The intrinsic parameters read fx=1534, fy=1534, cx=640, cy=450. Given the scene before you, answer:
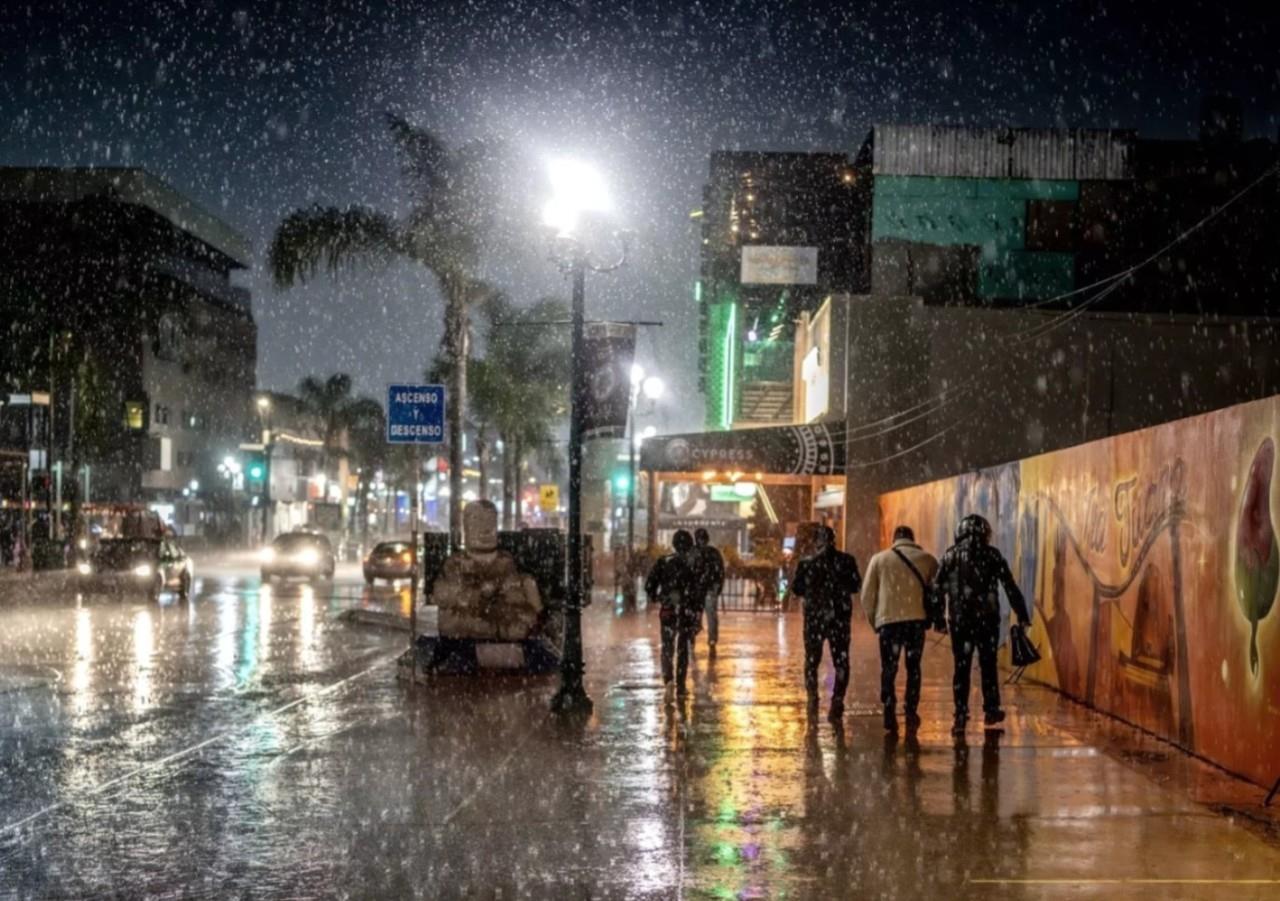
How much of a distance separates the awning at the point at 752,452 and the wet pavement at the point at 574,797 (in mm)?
17013

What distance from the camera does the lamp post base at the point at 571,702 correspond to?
14047mm

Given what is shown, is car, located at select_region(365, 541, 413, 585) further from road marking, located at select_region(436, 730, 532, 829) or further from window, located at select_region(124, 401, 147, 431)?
window, located at select_region(124, 401, 147, 431)

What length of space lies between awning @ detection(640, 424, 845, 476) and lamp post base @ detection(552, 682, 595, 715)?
20673mm

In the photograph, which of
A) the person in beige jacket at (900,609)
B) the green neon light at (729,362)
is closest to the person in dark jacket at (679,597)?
the person in beige jacket at (900,609)

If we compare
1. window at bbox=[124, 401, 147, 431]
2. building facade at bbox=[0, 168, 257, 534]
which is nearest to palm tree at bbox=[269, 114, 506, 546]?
building facade at bbox=[0, 168, 257, 534]

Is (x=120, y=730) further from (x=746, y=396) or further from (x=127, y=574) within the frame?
(x=746, y=396)

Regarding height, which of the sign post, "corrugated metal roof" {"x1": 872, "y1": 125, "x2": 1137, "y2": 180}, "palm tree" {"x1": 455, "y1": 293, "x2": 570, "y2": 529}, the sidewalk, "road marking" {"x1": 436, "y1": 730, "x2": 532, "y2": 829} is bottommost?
the sidewalk

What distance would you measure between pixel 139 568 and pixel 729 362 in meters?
23.3

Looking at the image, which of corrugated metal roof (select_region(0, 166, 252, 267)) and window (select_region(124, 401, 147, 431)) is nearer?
window (select_region(124, 401, 147, 431))

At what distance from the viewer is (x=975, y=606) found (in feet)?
42.8

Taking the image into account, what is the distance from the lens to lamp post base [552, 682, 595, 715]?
14047mm

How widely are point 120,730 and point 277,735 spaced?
1.42m

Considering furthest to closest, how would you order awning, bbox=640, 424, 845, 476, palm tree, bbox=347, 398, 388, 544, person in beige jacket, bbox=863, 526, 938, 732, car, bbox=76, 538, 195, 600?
palm tree, bbox=347, 398, 388, 544 < awning, bbox=640, 424, 845, 476 < car, bbox=76, 538, 195, 600 < person in beige jacket, bbox=863, 526, 938, 732

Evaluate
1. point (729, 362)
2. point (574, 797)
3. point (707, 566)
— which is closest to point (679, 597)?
point (707, 566)
